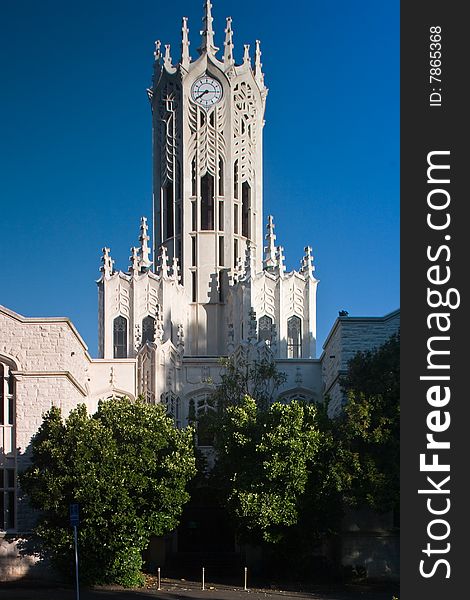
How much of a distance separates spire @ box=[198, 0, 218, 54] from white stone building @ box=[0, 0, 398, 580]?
0.10 m

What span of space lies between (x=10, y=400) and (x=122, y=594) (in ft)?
28.6

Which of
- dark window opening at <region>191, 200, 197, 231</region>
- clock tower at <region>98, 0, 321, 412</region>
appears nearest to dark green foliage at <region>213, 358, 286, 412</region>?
clock tower at <region>98, 0, 321, 412</region>

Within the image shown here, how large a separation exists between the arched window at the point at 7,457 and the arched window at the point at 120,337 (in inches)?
938

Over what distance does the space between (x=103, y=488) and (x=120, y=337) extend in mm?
27076

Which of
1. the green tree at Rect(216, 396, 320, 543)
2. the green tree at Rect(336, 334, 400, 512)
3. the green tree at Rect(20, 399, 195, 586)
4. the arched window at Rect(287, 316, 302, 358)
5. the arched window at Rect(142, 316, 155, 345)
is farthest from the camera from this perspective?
the arched window at Rect(287, 316, 302, 358)

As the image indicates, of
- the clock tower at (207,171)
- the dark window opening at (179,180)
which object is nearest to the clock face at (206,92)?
the clock tower at (207,171)

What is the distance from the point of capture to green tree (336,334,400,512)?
37906 millimetres

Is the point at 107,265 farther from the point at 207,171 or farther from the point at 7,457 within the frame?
the point at 7,457

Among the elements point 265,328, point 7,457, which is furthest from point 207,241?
point 7,457

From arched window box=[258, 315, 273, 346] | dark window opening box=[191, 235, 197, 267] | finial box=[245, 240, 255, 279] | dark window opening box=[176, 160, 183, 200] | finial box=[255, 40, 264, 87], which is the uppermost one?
finial box=[255, 40, 264, 87]

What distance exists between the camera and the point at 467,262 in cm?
1964

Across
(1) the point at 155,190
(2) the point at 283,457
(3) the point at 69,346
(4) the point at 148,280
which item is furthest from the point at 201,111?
(2) the point at 283,457

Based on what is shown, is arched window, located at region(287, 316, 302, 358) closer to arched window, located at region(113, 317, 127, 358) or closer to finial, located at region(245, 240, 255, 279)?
finial, located at region(245, 240, 255, 279)

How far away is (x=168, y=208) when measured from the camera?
7225 centimetres
